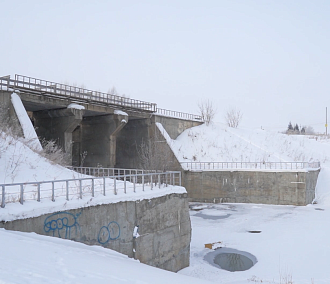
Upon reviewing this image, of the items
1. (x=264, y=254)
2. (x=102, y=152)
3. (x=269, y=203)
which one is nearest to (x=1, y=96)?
(x=102, y=152)

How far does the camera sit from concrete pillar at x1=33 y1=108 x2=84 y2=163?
2397cm

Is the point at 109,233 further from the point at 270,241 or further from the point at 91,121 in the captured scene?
the point at 91,121

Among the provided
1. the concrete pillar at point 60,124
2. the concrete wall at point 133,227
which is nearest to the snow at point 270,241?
the concrete wall at point 133,227

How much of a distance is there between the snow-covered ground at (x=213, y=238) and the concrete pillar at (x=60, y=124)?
8.51 m

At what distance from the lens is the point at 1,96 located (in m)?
19.6

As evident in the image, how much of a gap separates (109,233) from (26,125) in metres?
11.7

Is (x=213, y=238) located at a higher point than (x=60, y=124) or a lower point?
lower

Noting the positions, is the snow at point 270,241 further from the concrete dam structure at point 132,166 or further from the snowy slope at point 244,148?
the snowy slope at point 244,148

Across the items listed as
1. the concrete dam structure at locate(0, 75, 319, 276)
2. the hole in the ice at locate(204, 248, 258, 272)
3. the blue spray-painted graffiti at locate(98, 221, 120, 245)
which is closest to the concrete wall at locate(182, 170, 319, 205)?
the concrete dam structure at locate(0, 75, 319, 276)

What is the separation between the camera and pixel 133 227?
1073 cm

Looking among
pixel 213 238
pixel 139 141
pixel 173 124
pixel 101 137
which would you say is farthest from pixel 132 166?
pixel 213 238

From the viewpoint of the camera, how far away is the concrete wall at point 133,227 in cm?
842

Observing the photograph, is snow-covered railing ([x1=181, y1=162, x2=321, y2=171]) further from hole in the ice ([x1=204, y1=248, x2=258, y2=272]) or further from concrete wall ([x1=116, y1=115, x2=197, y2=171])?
hole in the ice ([x1=204, y1=248, x2=258, y2=272])

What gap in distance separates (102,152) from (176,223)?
17787 mm
